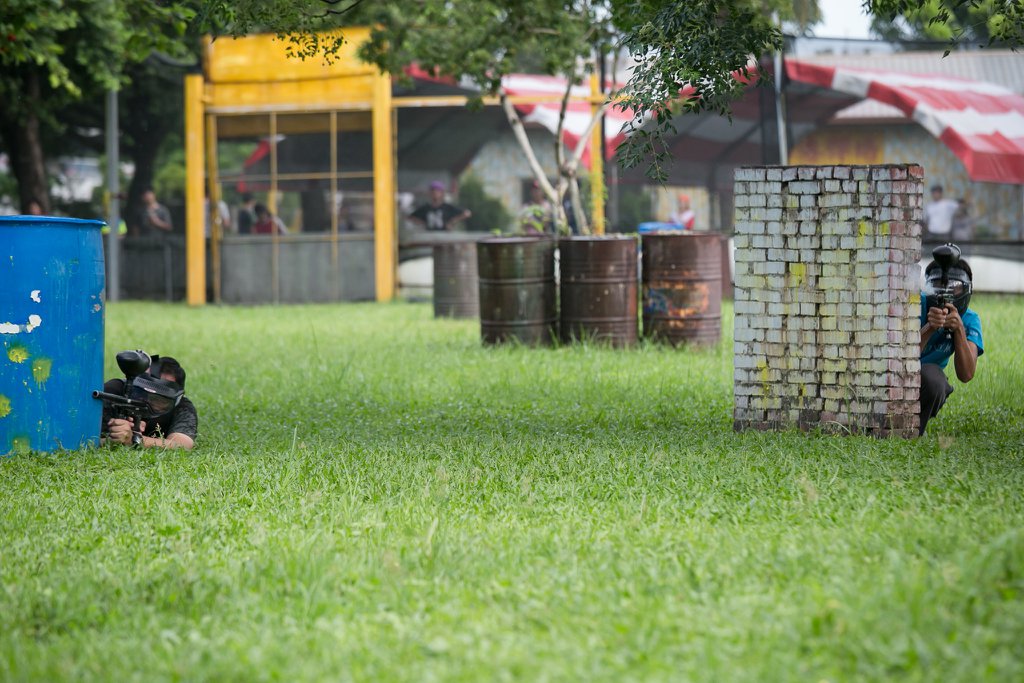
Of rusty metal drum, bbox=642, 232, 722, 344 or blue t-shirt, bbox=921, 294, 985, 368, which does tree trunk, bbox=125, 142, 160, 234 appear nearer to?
rusty metal drum, bbox=642, 232, 722, 344

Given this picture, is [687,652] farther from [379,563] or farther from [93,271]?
[93,271]

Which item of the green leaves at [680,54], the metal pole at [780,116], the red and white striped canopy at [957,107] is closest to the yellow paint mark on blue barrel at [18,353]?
the green leaves at [680,54]

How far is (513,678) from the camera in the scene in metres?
3.43

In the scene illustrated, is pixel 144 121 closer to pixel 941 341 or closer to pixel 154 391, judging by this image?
pixel 154 391

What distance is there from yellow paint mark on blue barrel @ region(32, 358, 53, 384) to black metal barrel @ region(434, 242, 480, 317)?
1048 cm

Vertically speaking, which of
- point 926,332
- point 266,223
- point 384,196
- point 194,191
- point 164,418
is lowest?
point 164,418

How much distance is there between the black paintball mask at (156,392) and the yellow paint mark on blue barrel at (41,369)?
518 millimetres

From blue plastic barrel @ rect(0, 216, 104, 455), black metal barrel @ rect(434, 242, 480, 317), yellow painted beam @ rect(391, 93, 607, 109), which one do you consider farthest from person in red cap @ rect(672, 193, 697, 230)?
blue plastic barrel @ rect(0, 216, 104, 455)

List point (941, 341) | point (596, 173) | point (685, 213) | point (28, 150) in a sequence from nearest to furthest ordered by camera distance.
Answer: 1. point (941, 341)
2. point (596, 173)
3. point (685, 213)
4. point (28, 150)

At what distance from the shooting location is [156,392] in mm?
7121

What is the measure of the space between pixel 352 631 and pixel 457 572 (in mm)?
638

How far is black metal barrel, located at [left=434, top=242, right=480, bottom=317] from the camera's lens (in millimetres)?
17016

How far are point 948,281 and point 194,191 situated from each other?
1726cm

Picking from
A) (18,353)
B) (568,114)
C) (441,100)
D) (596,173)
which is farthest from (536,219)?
(18,353)
